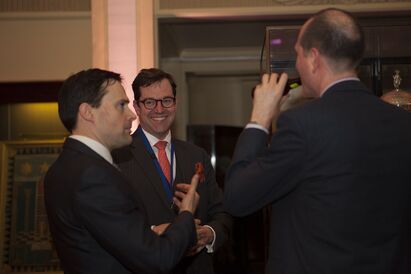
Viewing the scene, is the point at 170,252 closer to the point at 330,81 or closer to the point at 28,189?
the point at 330,81

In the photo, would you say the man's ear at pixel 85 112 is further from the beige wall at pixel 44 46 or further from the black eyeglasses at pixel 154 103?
the beige wall at pixel 44 46

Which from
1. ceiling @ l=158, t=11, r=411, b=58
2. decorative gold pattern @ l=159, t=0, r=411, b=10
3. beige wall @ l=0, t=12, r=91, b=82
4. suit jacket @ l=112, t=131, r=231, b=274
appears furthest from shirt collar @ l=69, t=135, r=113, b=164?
ceiling @ l=158, t=11, r=411, b=58

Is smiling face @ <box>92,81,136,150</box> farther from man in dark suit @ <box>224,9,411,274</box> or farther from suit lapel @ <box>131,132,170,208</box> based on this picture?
suit lapel @ <box>131,132,170,208</box>

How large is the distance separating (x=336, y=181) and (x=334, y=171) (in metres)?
0.03

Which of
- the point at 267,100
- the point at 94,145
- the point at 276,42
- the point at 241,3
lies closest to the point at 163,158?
the point at 276,42

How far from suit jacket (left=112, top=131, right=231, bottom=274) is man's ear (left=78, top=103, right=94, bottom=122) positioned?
2.26ft

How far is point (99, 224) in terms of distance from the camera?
147cm

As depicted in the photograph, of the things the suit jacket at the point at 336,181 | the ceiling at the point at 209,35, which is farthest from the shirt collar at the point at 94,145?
the ceiling at the point at 209,35

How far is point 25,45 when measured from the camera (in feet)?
15.1

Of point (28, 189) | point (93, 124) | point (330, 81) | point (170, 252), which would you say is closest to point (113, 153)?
point (93, 124)

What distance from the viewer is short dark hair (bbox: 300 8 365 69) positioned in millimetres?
1452

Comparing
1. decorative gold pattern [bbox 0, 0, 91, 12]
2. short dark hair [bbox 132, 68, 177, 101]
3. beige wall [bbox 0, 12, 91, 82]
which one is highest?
decorative gold pattern [bbox 0, 0, 91, 12]

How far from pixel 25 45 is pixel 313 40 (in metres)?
3.66

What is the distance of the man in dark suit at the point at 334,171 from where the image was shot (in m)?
1.42
